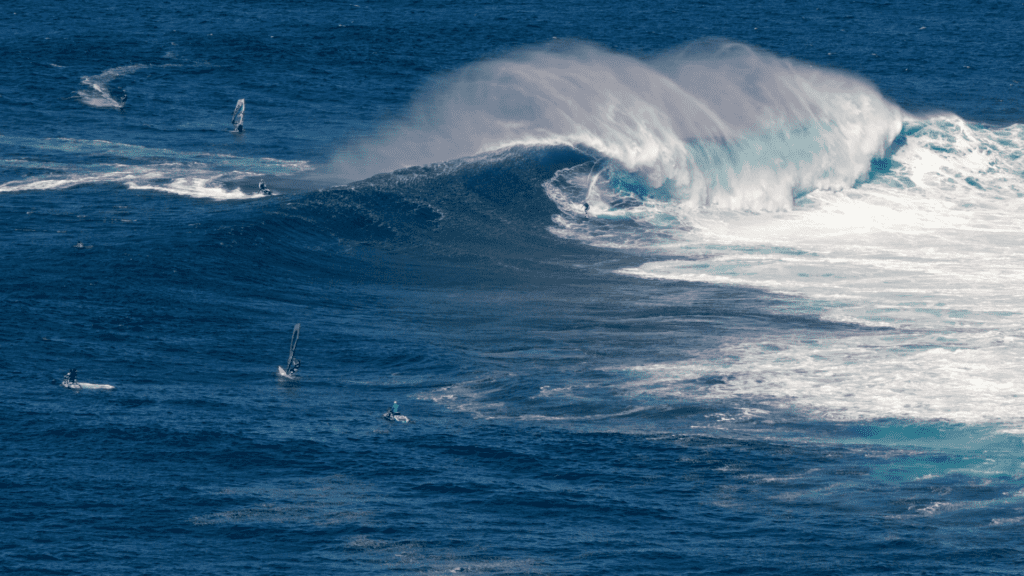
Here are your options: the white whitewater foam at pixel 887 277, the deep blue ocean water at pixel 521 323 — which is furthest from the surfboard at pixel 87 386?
the white whitewater foam at pixel 887 277

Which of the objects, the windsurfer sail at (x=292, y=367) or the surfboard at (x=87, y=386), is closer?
the surfboard at (x=87, y=386)

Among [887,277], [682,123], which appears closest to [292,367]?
[887,277]

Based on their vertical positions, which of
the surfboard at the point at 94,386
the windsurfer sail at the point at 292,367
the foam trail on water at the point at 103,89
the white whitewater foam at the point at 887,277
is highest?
the white whitewater foam at the point at 887,277

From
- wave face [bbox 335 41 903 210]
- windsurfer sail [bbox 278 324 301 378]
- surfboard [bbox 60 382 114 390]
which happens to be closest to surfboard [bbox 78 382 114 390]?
surfboard [bbox 60 382 114 390]

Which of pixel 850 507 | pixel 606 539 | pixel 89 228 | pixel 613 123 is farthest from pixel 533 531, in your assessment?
pixel 613 123

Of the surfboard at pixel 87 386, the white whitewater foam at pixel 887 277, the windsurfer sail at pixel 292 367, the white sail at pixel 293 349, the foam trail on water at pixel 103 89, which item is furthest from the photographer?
the foam trail on water at pixel 103 89

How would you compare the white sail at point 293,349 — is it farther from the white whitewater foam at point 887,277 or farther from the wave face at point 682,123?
the wave face at point 682,123
